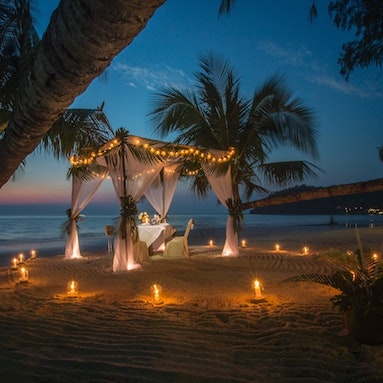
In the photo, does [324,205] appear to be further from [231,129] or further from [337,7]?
[337,7]

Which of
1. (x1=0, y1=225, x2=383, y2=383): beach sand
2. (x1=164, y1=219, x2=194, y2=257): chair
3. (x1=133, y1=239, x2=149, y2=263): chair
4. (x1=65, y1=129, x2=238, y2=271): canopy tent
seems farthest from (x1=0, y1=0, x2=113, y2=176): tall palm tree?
(x1=164, y1=219, x2=194, y2=257): chair

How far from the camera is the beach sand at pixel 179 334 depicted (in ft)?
7.03

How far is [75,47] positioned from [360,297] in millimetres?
2723

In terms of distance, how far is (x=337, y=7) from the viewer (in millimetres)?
4773

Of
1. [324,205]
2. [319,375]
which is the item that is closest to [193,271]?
[319,375]

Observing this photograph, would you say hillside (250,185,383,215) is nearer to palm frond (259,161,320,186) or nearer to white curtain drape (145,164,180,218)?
palm frond (259,161,320,186)

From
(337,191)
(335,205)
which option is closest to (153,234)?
(337,191)

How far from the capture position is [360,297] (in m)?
2.65

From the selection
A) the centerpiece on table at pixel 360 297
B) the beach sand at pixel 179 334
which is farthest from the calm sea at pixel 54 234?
the centerpiece on table at pixel 360 297

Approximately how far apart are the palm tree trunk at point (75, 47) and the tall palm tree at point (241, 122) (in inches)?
277

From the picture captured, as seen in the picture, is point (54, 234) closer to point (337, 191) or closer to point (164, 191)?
point (164, 191)

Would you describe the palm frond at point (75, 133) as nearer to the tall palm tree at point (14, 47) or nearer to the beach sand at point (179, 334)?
the tall palm tree at point (14, 47)

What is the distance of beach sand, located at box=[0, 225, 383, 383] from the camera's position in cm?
214

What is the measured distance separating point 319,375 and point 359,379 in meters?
0.23
